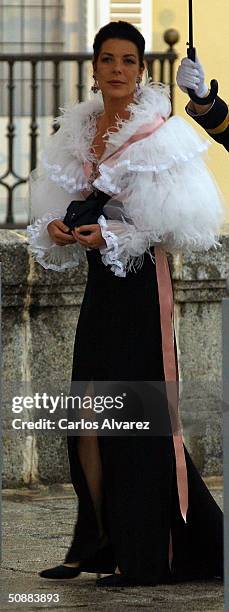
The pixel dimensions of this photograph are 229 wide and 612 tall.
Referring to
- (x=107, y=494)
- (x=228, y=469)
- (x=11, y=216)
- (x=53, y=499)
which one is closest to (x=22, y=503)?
(x=53, y=499)

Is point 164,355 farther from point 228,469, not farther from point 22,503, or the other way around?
point 22,503

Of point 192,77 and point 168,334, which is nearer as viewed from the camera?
point 192,77

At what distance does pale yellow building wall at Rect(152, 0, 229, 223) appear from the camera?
10.7 meters

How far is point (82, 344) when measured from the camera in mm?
5895

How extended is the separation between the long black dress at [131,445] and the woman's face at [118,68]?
0.50 m

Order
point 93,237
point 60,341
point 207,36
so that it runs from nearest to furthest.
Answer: point 93,237 < point 60,341 < point 207,36

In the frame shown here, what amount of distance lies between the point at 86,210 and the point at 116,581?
3.76 feet

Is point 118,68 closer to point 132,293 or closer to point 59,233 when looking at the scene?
point 59,233

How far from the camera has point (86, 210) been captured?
5.80 meters

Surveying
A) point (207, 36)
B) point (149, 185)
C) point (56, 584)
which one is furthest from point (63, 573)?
point (207, 36)

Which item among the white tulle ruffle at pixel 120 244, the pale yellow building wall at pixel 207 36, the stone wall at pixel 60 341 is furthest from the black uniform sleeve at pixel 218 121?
the pale yellow building wall at pixel 207 36

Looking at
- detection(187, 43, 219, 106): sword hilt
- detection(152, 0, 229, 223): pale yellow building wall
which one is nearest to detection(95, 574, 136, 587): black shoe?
detection(187, 43, 219, 106): sword hilt

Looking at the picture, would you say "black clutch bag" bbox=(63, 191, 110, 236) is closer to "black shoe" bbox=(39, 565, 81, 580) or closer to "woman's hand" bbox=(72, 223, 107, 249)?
"woman's hand" bbox=(72, 223, 107, 249)

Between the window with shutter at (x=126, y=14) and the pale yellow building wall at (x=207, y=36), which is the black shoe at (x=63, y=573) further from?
the window with shutter at (x=126, y=14)
